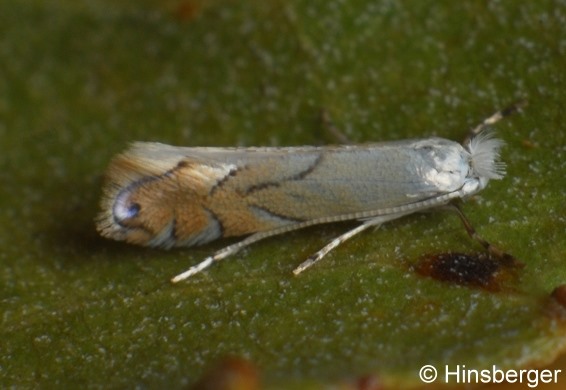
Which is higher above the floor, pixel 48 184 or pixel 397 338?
pixel 48 184

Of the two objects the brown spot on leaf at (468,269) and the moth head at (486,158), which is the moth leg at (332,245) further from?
the moth head at (486,158)

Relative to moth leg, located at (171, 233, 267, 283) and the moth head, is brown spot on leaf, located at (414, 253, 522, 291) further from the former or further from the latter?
moth leg, located at (171, 233, 267, 283)

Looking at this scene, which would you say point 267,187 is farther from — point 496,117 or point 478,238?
point 496,117

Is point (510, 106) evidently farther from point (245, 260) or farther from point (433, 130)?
point (245, 260)

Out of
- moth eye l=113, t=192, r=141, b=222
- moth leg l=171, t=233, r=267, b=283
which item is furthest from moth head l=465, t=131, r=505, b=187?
moth eye l=113, t=192, r=141, b=222

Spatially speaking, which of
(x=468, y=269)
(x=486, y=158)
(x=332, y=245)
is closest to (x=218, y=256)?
(x=332, y=245)

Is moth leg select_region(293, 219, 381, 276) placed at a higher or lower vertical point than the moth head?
lower

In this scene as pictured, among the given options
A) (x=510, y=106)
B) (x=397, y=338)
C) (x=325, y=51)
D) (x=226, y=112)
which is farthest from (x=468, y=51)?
(x=397, y=338)

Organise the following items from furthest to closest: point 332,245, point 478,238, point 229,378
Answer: point 332,245 < point 478,238 < point 229,378
